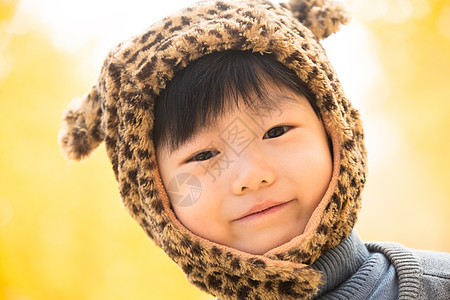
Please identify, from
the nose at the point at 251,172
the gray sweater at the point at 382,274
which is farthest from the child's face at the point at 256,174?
the gray sweater at the point at 382,274

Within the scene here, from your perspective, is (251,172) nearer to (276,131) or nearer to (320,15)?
(276,131)

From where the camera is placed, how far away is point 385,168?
1790 millimetres

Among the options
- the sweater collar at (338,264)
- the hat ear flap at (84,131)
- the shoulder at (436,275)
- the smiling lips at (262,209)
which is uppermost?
the hat ear flap at (84,131)

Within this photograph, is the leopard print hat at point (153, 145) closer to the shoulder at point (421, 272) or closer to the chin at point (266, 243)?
the chin at point (266, 243)

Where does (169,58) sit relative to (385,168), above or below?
above

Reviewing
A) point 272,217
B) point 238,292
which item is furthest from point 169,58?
point 238,292

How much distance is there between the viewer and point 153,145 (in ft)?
3.15

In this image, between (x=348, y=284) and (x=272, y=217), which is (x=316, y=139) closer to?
(x=272, y=217)

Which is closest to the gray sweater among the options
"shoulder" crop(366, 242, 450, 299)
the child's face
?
"shoulder" crop(366, 242, 450, 299)

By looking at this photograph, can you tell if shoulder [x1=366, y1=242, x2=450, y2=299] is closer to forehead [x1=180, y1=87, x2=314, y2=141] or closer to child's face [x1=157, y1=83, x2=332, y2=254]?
child's face [x1=157, y1=83, x2=332, y2=254]

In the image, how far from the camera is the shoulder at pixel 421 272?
2.81ft

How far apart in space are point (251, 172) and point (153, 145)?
24 centimetres

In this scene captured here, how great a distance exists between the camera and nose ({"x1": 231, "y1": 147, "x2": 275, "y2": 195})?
2.74 ft

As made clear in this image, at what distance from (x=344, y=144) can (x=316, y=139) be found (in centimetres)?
6
